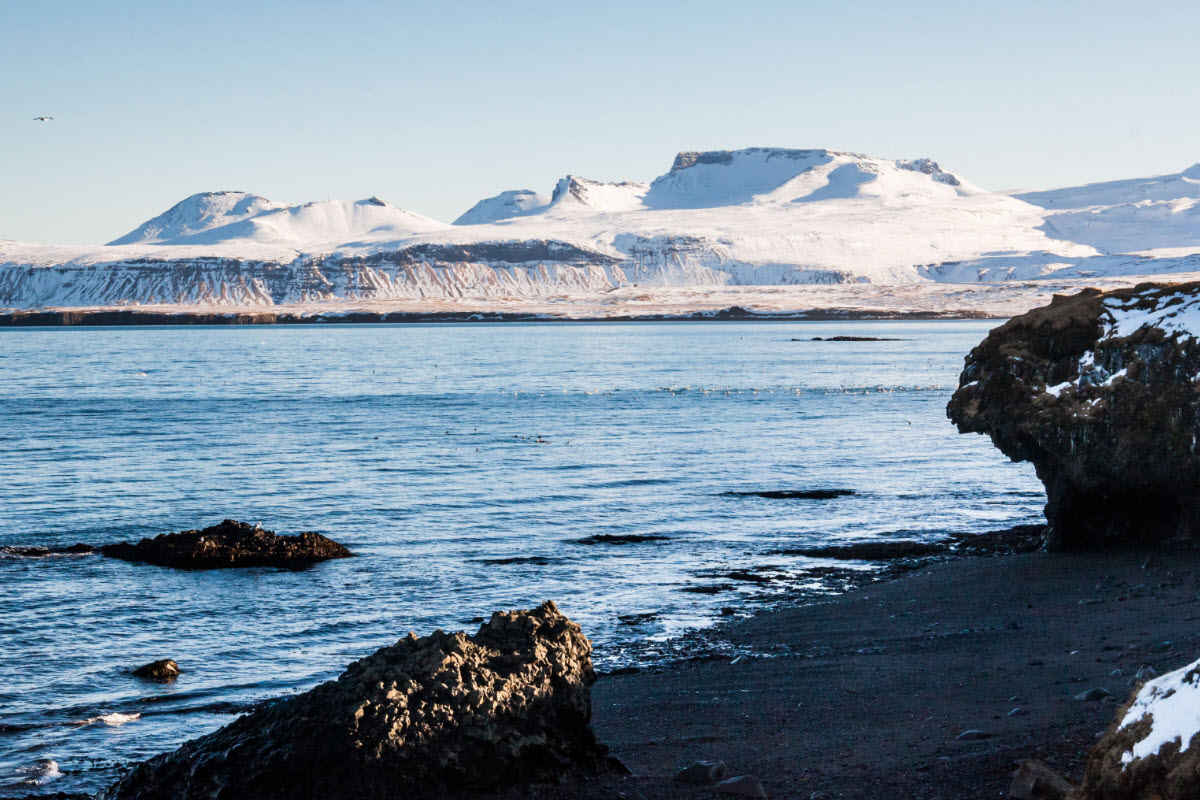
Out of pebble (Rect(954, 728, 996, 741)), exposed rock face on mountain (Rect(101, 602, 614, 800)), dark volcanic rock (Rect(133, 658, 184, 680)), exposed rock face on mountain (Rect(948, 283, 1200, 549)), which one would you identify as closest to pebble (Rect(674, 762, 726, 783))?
exposed rock face on mountain (Rect(101, 602, 614, 800))

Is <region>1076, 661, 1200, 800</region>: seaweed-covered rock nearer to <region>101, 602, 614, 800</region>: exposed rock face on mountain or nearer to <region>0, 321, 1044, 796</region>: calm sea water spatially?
<region>101, 602, 614, 800</region>: exposed rock face on mountain

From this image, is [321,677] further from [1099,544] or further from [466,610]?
[1099,544]

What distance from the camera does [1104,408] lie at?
21453 millimetres

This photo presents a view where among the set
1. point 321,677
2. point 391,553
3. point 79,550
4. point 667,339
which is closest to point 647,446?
point 391,553

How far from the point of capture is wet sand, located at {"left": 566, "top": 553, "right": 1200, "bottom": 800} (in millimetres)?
10523

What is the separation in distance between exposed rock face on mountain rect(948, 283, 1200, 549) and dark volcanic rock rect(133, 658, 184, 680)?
16157mm

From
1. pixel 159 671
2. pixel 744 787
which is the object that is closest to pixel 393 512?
pixel 159 671

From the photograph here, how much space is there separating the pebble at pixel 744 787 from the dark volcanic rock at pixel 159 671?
31.9ft

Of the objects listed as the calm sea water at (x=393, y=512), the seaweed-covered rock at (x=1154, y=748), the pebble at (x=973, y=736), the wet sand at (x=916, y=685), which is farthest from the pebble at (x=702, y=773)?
the calm sea water at (x=393, y=512)

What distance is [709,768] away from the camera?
10.7 metres

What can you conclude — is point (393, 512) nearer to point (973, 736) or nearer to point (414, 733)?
point (414, 733)

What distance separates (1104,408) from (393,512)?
Result: 18107 millimetres

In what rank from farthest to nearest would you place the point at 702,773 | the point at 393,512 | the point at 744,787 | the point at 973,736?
the point at 393,512
the point at 973,736
the point at 702,773
the point at 744,787

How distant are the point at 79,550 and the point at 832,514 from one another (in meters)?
18.2
